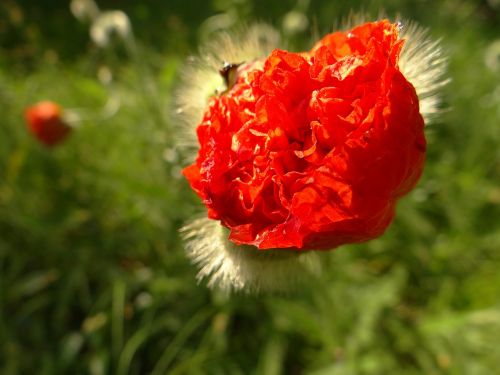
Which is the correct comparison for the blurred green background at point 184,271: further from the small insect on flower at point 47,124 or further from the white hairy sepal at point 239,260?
the white hairy sepal at point 239,260

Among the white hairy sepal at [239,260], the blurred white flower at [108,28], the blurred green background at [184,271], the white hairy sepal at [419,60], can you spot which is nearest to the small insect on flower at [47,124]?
the blurred green background at [184,271]

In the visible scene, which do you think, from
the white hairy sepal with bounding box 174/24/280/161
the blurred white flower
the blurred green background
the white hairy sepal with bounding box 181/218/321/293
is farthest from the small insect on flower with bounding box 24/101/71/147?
the white hairy sepal with bounding box 181/218/321/293

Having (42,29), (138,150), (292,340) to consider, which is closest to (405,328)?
(292,340)

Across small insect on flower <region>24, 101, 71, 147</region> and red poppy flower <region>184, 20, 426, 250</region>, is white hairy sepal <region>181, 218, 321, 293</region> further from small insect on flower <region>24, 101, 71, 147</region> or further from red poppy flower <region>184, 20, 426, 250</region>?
small insect on flower <region>24, 101, 71, 147</region>

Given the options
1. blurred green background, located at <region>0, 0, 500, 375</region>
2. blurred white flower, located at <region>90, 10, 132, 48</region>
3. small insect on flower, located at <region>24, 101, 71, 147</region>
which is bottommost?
blurred green background, located at <region>0, 0, 500, 375</region>

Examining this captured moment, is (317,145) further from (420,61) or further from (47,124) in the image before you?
(47,124)

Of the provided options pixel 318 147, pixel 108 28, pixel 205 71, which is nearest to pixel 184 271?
pixel 108 28

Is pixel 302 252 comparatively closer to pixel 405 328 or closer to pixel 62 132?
pixel 405 328
